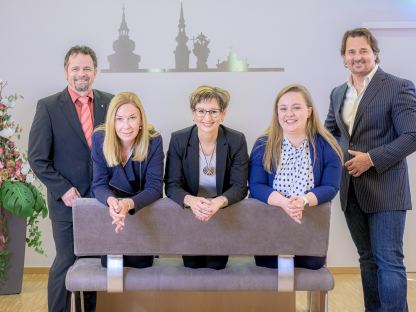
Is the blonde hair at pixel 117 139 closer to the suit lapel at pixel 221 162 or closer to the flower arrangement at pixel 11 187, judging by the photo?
the suit lapel at pixel 221 162

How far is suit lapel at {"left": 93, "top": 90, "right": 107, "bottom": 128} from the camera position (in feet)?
10.3

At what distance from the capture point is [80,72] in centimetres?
309

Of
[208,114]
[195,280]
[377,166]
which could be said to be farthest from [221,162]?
[377,166]

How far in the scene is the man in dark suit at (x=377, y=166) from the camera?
2.85 metres

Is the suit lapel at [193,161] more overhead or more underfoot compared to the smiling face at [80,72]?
more underfoot

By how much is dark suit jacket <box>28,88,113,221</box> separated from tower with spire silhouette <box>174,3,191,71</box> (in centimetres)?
157

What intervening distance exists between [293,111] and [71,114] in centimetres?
124

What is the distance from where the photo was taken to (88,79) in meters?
3.11

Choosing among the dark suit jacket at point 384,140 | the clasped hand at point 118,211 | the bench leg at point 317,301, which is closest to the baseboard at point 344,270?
the bench leg at point 317,301

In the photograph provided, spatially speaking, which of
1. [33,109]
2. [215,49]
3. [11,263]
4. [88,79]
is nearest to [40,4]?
[33,109]

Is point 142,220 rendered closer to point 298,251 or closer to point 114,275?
point 114,275

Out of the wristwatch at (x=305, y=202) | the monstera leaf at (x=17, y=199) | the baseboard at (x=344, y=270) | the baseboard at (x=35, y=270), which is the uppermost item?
the wristwatch at (x=305, y=202)

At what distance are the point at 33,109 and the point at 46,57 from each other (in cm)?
43

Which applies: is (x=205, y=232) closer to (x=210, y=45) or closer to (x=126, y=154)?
(x=126, y=154)
